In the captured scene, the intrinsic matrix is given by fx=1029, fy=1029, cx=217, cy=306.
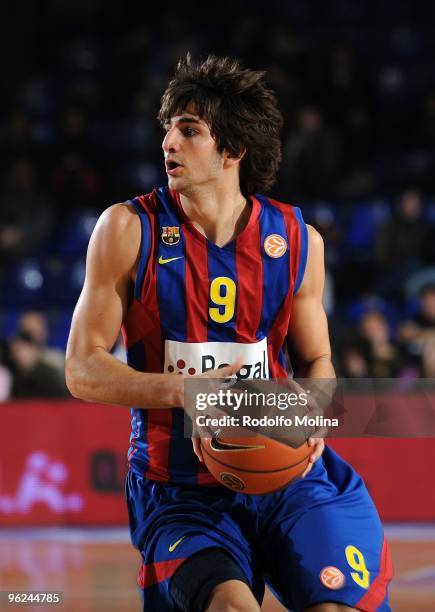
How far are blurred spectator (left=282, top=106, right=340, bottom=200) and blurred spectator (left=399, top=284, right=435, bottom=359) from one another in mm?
2227

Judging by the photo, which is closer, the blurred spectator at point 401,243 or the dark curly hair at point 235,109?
the dark curly hair at point 235,109

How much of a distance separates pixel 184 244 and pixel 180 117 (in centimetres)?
43

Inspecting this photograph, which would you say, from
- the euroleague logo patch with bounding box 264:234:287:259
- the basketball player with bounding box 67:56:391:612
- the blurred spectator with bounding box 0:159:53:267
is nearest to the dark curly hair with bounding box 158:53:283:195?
the basketball player with bounding box 67:56:391:612

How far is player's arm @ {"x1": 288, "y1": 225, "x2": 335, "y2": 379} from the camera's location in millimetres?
3500

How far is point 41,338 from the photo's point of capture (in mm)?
8508

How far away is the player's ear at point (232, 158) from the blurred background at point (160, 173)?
351 centimetres

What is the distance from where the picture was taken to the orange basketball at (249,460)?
3.00 meters

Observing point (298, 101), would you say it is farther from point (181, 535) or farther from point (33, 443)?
point (181, 535)

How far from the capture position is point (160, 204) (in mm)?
3521

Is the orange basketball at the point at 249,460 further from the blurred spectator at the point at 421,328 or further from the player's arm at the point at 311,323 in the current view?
the blurred spectator at the point at 421,328

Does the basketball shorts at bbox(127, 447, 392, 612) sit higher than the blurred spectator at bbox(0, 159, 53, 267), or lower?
lower

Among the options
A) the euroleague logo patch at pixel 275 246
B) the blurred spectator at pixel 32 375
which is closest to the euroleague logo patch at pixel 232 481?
the euroleague logo patch at pixel 275 246

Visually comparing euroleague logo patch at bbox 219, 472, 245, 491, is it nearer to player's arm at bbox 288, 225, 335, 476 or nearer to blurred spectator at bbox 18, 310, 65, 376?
player's arm at bbox 288, 225, 335, 476

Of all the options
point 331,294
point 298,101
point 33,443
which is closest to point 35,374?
point 33,443
